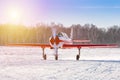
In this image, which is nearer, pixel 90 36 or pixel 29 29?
pixel 90 36

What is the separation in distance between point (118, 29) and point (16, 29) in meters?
49.2

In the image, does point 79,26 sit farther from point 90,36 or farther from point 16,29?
point 16,29

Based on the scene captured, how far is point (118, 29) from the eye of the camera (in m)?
141

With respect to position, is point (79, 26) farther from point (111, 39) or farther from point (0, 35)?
point (0, 35)

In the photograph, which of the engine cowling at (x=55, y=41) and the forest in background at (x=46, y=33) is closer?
the engine cowling at (x=55, y=41)

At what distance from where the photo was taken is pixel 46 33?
129875mm

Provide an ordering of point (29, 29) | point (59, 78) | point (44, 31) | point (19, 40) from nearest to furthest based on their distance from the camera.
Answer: point (59, 78) → point (19, 40) → point (44, 31) → point (29, 29)

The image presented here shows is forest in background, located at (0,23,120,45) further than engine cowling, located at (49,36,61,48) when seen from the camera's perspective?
Yes

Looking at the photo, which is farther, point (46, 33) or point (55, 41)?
point (46, 33)

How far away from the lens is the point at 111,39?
409 feet

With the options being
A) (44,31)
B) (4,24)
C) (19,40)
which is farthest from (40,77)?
(4,24)

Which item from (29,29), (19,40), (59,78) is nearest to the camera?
(59,78)

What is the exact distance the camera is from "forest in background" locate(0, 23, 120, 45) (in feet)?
403

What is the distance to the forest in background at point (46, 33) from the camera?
12281 cm
